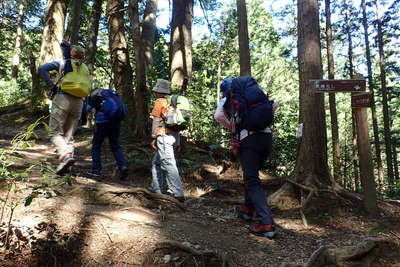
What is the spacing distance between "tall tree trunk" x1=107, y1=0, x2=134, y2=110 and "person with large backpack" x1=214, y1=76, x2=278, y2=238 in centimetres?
596

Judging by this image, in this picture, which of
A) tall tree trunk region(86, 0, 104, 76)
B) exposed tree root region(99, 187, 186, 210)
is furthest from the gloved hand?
tall tree trunk region(86, 0, 104, 76)

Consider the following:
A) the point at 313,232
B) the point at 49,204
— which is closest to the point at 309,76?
the point at 313,232

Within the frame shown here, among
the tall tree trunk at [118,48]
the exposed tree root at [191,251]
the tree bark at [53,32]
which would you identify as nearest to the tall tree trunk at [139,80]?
the tall tree trunk at [118,48]

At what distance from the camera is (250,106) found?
4512 mm

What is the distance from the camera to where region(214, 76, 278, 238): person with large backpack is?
4.50 metres

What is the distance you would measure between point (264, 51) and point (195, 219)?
29.5 metres

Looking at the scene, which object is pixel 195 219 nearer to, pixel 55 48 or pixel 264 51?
pixel 55 48

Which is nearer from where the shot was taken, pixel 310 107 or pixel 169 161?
pixel 169 161

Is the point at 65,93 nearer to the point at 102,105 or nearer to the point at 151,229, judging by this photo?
the point at 102,105

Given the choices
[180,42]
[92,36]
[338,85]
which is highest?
[92,36]

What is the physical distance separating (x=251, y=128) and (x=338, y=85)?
7.00ft

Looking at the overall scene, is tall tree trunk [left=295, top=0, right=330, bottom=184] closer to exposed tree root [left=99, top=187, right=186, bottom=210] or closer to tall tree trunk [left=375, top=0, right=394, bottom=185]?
exposed tree root [left=99, top=187, right=186, bottom=210]

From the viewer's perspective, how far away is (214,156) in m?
9.75

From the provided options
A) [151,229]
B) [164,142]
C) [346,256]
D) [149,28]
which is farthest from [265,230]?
[149,28]
